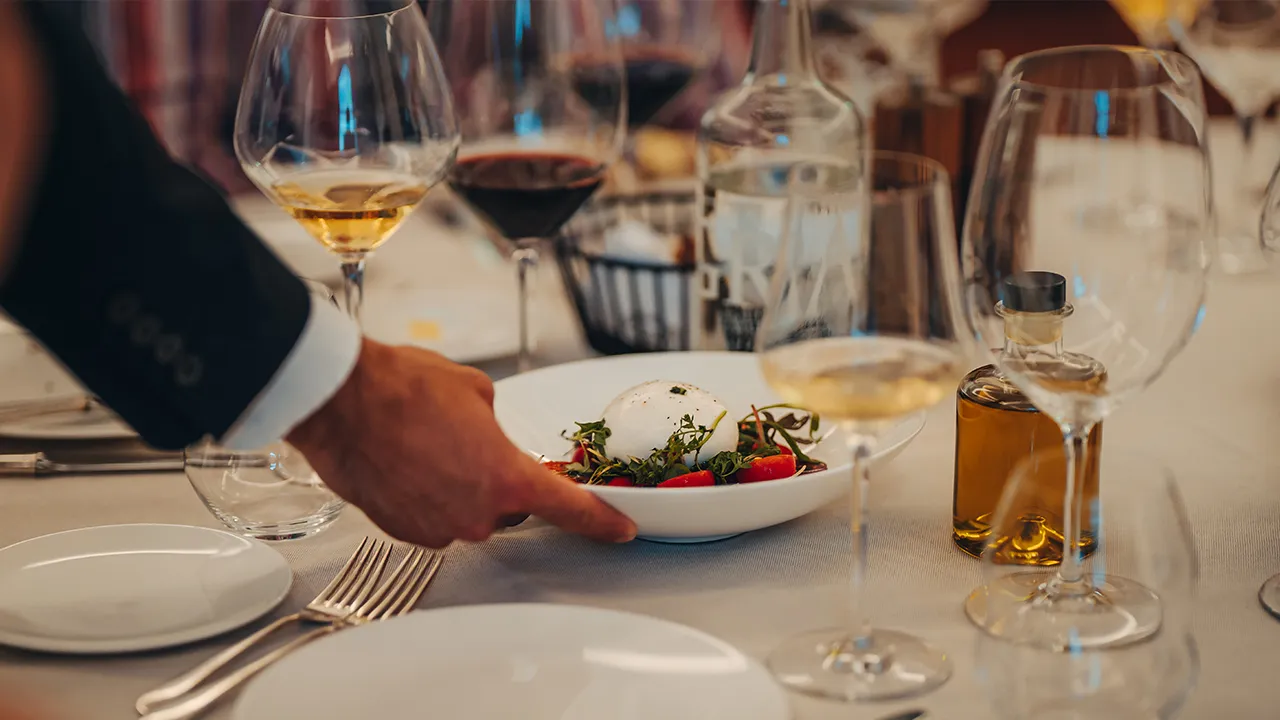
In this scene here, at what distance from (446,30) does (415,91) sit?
0.67 feet

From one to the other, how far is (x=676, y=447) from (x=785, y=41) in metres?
0.51

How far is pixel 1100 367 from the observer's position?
2.43 feet

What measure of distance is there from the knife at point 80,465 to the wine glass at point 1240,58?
118cm

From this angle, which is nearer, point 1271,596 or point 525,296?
point 1271,596

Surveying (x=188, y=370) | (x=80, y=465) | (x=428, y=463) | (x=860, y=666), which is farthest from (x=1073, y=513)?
(x=80, y=465)

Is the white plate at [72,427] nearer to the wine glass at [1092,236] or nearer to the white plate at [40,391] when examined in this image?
the white plate at [40,391]

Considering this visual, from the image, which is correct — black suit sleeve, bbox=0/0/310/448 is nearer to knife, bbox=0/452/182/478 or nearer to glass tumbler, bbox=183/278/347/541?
glass tumbler, bbox=183/278/347/541

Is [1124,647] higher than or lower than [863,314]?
lower

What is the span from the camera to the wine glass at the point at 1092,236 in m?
0.70

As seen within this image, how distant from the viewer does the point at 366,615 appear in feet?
2.66

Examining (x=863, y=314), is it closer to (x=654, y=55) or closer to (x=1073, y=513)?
(x=1073, y=513)

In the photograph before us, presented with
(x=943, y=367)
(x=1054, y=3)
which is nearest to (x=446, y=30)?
(x=943, y=367)

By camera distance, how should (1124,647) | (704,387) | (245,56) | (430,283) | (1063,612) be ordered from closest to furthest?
1. (1124,647)
2. (1063,612)
3. (704,387)
4. (430,283)
5. (245,56)

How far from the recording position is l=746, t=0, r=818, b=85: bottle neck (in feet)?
4.15
